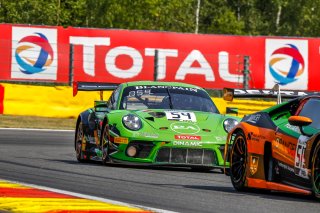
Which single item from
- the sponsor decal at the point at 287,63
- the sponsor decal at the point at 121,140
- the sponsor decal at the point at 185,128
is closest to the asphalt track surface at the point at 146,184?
the sponsor decal at the point at 121,140

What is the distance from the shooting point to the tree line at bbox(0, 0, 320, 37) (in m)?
45.3

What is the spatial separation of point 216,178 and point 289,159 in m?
3.00

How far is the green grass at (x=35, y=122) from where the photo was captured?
81.0 ft

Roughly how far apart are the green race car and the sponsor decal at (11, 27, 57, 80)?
12779 millimetres

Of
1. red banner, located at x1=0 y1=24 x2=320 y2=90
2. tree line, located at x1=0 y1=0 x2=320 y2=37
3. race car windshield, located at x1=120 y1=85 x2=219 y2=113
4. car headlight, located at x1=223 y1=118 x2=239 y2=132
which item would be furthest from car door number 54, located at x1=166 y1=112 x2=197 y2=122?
tree line, located at x1=0 y1=0 x2=320 y2=37

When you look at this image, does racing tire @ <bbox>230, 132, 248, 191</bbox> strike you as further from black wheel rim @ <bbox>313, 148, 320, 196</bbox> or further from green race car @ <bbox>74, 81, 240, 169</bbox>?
green race car @ <bbox>74, 81, 240, 169</bbox>

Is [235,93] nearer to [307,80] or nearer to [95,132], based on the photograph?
[95,132]

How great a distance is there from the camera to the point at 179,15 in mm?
52906

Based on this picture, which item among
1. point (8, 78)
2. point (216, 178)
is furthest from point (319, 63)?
point (216, 178)

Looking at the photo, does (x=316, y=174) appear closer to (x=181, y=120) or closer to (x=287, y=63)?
(x=181, y=120)

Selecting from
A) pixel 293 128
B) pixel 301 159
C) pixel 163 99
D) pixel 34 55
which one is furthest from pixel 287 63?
pixel 301 159

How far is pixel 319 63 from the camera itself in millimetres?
29453

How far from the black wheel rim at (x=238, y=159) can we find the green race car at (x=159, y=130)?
8.05ft

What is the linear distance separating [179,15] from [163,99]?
37.9 meters
